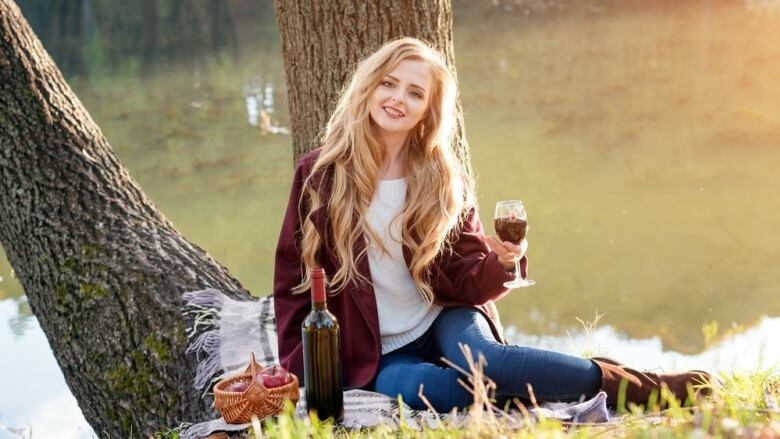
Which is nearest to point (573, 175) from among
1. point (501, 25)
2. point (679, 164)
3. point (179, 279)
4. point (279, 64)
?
point (679, 164)

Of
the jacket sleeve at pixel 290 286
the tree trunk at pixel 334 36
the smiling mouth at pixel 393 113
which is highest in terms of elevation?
the tree trunk at pixel 334 36

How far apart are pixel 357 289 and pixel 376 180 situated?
0.41 m

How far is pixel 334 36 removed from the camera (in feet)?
13.9

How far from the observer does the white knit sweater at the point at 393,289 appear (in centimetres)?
346

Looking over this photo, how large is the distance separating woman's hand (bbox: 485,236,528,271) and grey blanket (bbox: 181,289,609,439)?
1.62ft

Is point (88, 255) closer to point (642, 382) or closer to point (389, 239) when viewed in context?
point (389, 239)

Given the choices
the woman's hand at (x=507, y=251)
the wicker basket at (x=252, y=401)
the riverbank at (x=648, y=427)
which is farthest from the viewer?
the woman's hand at (x=507, y=251)

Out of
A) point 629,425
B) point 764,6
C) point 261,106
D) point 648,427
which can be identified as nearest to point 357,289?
point 629,425

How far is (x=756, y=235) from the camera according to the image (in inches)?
283

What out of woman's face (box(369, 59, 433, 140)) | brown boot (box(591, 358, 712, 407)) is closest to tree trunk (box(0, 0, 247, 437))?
woman's face (box(369, 59, 433, 140))

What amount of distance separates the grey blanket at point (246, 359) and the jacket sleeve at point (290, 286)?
0.30m

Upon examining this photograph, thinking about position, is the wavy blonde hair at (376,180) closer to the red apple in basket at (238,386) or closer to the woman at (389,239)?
the woman at (389,239)

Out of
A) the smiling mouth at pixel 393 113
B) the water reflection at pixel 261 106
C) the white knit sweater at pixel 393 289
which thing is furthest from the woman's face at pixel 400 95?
the water reflection at pixel 261 106

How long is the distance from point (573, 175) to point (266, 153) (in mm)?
3002
